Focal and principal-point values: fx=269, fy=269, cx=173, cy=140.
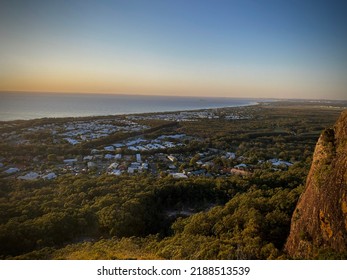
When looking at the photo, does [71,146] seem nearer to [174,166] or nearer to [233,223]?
[174,166]

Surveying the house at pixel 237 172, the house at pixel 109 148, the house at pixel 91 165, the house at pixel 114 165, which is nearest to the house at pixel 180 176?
the house at pixel 237 172

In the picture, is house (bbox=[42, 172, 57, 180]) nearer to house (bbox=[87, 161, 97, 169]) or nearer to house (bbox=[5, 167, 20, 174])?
house (bbox=[5, 167, 20, 174])

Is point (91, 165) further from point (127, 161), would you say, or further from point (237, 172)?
point (237, 172)

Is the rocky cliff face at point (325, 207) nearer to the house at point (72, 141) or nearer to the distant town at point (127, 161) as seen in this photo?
the distant town at point (127, 161)

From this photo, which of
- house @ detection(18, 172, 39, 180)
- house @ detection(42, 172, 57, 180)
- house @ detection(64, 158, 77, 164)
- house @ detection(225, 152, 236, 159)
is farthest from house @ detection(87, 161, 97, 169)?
house @ detection(225, 152, 236, 159)

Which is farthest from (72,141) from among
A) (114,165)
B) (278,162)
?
(278,162)

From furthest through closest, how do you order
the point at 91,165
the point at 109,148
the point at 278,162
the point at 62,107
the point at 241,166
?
the point at 62,107 < the point at 109,148 < the point at 278,162 < the point at 241,166 < the point at 91,165

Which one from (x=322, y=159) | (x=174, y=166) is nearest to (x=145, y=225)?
(x=322, y=159)

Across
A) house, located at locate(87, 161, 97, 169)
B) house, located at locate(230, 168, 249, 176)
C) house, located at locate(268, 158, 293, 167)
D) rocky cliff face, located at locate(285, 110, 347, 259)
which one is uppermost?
rocky cliff face, located at locate(285, 110, 347, 259)
